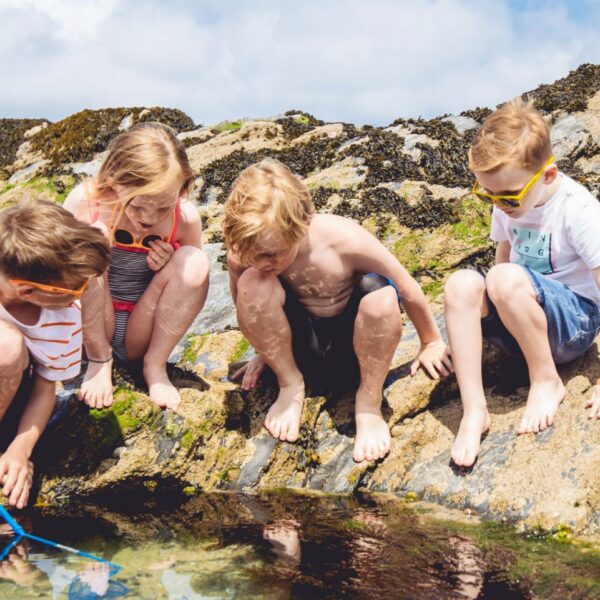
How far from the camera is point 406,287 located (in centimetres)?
457

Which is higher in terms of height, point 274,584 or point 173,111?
point 173,111

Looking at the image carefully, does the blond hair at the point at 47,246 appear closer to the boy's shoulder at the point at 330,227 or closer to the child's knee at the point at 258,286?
the child's knee at the point at 258,286

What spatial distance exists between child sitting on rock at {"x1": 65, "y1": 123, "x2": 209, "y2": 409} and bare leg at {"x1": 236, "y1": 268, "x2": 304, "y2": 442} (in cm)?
45

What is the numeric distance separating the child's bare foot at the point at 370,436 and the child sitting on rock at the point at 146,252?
3.90ft

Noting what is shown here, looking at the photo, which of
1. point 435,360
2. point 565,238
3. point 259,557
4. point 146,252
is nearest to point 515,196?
point 565,238

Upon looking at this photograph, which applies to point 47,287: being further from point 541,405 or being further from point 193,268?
point 541,405

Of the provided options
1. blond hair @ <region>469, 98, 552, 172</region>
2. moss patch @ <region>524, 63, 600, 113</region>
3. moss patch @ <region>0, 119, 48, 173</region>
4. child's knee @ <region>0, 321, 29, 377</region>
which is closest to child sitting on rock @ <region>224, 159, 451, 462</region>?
blond hair @ <region>469, 98, 552, 172</region>

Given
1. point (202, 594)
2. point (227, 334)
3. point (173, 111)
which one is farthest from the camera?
point (173, 111)

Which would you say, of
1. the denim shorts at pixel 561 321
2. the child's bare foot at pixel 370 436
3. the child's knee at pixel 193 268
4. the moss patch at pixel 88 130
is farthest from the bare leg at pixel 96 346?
the moss patch at pixel 88 130

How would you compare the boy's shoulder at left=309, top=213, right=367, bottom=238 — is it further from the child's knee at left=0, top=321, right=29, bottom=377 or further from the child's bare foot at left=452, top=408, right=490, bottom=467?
the child's knee at left=0, top=321, right=29, bottom=377

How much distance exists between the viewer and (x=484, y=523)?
3.64 meters

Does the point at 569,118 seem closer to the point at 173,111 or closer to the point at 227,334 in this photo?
the point at 227,334

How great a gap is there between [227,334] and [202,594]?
11.2 ft

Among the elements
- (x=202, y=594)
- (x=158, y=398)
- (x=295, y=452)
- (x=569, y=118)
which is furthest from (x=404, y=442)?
(x=569, y=118)
